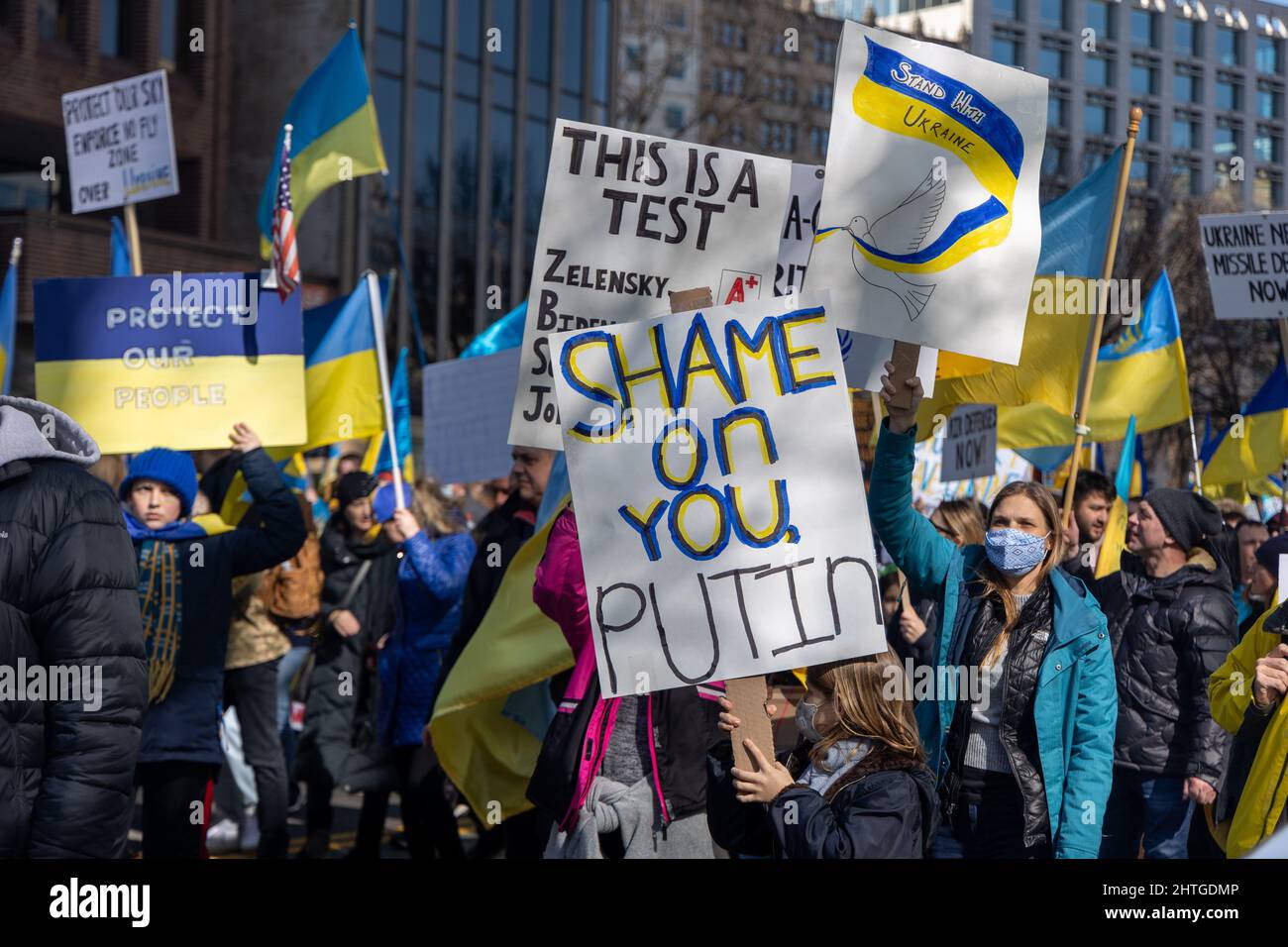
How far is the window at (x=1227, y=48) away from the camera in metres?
49.3

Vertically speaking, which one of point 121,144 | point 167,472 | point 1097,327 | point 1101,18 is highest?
point 1101,18

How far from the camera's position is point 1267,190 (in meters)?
51.8

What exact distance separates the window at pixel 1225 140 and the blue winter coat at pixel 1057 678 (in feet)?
165

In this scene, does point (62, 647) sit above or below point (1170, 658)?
above

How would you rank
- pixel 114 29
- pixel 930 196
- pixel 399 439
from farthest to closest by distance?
pixel 114 29 → pixel 399 439 → pixel 930 196

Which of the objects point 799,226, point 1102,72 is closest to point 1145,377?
point 799,226

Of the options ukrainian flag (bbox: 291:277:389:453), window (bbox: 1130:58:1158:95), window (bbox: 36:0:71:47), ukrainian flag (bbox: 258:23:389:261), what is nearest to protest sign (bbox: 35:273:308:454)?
ukrainian flag (bbox: 291:277:389:453)

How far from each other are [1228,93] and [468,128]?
3142 cm

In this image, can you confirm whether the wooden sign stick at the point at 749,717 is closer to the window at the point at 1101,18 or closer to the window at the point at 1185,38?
the window at the point at 1185,38

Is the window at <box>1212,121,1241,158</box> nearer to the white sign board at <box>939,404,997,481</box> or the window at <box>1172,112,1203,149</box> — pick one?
the window at <box>1172,112,1203,149</box>

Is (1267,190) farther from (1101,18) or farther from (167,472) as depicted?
(167,472)

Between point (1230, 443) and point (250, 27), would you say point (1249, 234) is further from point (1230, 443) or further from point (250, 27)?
point (250, 27)

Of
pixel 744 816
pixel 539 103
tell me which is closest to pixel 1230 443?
pixel 744 816

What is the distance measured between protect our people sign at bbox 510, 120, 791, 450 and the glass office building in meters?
27.5
